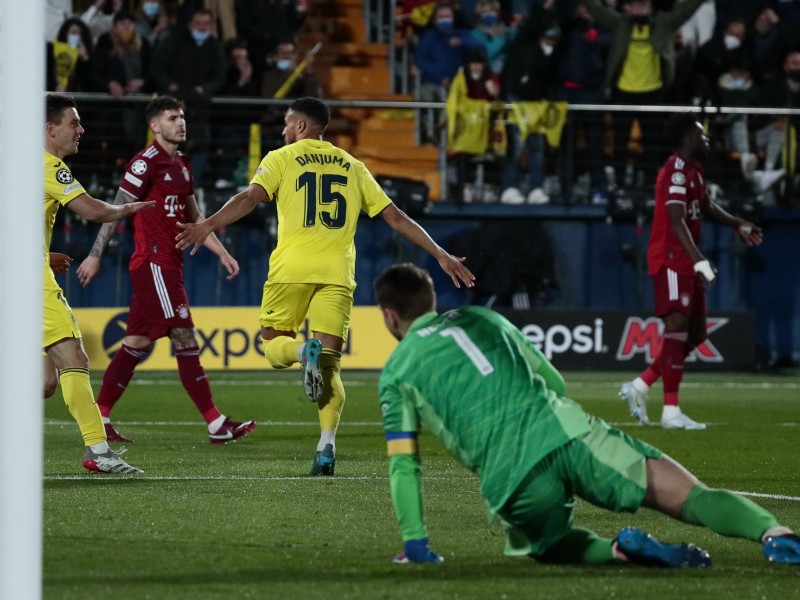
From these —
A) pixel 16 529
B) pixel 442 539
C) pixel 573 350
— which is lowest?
pixel 573 350

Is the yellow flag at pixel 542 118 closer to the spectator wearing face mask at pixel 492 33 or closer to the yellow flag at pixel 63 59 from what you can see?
the spectator wearing face mask at pixel 492 33

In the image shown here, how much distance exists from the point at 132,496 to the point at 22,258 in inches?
139

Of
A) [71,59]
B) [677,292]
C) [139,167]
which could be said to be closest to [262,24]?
[71,59]

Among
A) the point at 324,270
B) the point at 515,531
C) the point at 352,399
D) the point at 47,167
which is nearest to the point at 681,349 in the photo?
the point at 352,399

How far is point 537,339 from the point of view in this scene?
18.1m

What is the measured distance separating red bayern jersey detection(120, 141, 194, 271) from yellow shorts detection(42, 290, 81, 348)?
2228 mm

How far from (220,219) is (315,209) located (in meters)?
0.82

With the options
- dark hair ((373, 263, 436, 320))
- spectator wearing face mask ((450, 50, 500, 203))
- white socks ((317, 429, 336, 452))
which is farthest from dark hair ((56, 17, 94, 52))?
dark hair ((373, 263, 436, 320))

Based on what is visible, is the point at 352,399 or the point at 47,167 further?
the point at 352,399

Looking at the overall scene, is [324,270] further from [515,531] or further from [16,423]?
[16,423]

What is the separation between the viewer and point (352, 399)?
46.0ft

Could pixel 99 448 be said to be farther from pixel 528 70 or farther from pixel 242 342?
pixel 528 70

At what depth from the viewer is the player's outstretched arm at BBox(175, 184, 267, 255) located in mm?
7656

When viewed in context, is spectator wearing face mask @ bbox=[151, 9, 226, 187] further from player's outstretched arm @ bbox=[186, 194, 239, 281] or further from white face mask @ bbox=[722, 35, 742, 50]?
player's outstretched arm @ bbox=[186, 194, 239, 281]
